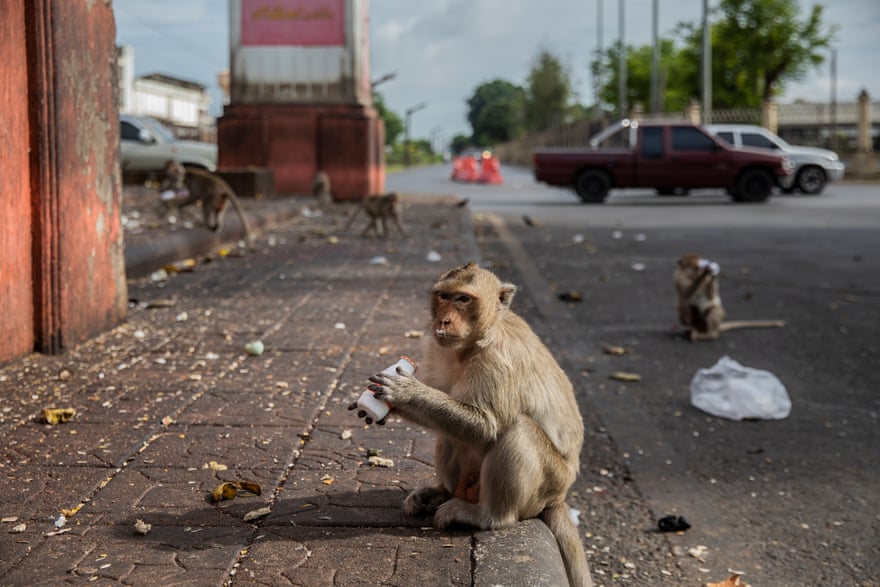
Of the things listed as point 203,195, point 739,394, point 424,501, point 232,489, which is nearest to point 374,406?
point 424,501

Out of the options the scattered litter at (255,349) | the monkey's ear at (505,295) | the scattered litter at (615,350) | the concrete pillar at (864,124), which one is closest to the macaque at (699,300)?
the scattered litter at (615,350)

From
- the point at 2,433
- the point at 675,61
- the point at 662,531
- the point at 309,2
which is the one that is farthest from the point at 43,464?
the point at 675,61

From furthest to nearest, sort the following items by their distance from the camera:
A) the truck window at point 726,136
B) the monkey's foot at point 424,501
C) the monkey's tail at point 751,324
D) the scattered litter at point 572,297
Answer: the truck window at point 726,136 → the scattered litter at point 572,297 → the monkey's tail at point 751,324 → the monkey's foot at point 424,501

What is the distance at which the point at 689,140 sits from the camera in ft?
72.5

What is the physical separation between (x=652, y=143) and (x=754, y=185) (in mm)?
2328

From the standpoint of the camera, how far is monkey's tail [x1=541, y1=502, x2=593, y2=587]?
2.95 meters

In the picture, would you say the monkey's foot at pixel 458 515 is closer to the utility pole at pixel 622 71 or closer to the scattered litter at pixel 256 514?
the scattered litter at pixel 256 514

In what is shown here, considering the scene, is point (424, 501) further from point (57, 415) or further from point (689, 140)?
point (689, 140)

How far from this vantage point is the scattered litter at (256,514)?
9.79 ft

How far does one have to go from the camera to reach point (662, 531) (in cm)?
389

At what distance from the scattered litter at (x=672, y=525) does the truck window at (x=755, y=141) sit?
22283 mm

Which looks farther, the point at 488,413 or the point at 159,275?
the point at 159,275

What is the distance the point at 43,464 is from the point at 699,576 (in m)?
2.26

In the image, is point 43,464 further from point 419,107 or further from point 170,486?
point 419,107
